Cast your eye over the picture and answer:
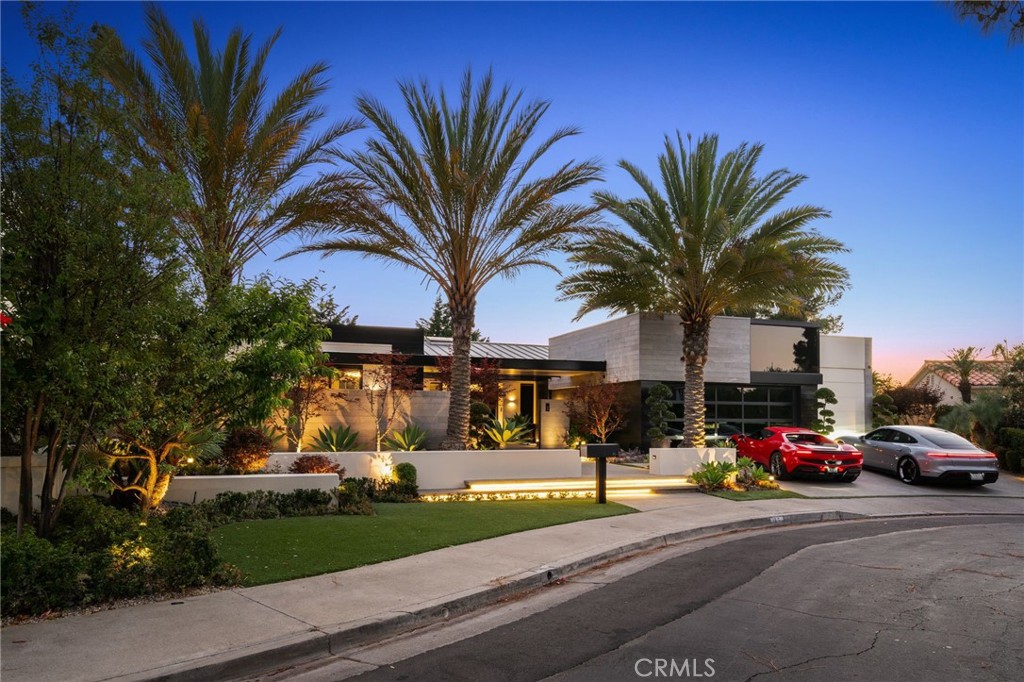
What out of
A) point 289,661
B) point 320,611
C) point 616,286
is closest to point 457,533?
point 320,611

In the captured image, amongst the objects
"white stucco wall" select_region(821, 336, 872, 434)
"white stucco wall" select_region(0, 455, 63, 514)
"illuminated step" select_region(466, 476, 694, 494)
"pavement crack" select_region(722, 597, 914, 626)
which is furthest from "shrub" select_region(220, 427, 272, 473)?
"white stucco wall" select_region(821, 336, 872, 434)

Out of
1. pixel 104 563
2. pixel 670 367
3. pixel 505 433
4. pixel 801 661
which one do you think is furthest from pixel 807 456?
pixel 104 563

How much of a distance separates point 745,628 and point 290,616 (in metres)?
4.15

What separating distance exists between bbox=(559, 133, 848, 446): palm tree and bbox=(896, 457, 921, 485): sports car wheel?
5529 millimetres

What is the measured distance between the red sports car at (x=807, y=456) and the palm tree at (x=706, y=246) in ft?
7.39

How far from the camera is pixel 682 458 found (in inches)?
771

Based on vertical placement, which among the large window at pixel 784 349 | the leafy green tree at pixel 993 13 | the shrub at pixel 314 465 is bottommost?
the shrub at pixel 314 465

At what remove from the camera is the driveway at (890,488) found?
1816 cm

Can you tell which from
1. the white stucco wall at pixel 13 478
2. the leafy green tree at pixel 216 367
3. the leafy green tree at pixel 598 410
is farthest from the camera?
the leafy green tree at pixel 598 410

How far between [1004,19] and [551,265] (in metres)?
13.4

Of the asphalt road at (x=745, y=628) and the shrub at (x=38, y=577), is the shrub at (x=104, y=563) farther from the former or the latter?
the asphalt road at (x=745, y=628)

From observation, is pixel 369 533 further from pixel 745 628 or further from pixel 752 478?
pixel 752 478

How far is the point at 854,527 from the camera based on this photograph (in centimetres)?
1375

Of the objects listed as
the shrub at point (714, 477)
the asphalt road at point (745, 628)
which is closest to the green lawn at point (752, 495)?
the shrub at point (714, 477)
